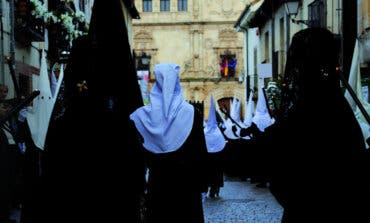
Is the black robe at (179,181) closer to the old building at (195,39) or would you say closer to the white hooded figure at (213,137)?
the white hooded figure at (213,137)

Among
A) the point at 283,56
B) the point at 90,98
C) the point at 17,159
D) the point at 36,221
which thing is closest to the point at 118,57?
the point at 90,98

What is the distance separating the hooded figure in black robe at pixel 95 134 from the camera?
6.10 metres

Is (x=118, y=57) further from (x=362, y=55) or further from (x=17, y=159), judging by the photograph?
(x=362, y=55)

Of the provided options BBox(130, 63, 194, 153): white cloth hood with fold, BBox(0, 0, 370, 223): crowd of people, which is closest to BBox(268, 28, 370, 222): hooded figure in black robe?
BBox(0, 0, 370, 223): crowd of people

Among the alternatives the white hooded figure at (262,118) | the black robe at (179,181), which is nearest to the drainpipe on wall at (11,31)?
the white hooded figure at (262,118)

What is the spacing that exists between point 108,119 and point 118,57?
19.3 inches

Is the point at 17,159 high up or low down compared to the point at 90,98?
down

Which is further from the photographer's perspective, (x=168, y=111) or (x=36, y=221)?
(x=168, y=111)

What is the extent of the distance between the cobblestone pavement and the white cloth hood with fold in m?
3.80

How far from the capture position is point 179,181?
22.1 feet

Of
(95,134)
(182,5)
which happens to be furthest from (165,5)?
(95,134)

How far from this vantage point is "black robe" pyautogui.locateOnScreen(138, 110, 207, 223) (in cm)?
670

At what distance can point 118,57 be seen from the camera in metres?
6.17

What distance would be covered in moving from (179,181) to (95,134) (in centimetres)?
100
